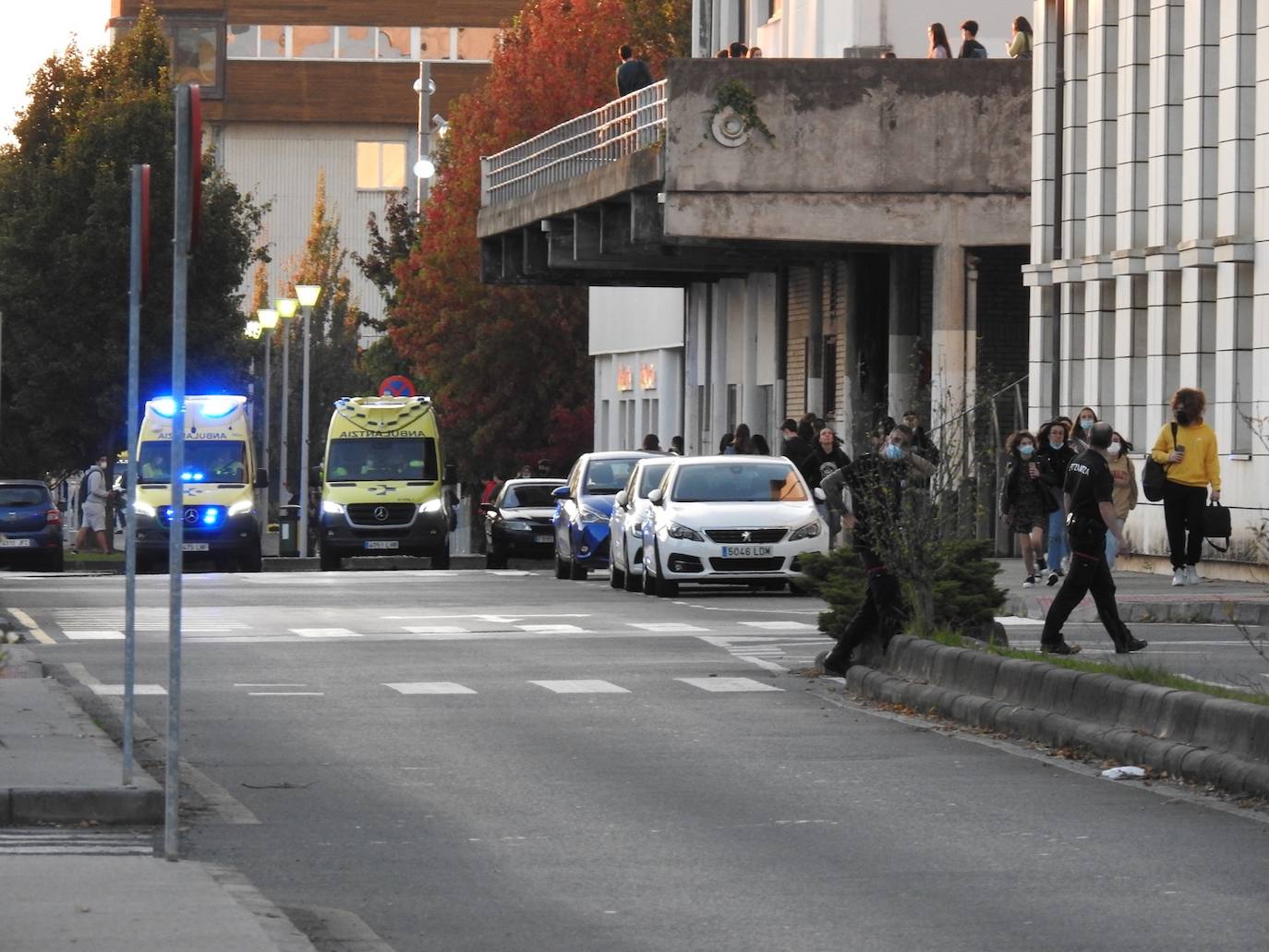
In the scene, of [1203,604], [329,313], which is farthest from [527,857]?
[329,313]

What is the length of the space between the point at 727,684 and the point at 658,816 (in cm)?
675

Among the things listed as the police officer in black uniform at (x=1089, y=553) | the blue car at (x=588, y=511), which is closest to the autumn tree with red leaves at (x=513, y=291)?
the blue car at (x=588, y=511)

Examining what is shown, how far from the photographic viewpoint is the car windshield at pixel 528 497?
45875mm

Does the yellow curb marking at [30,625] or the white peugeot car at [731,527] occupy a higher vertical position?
the white peugeot car at [731,527]

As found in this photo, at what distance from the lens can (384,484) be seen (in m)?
46.6

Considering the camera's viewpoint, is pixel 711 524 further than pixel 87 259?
No

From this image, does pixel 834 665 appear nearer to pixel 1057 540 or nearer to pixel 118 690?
pixel 118 690

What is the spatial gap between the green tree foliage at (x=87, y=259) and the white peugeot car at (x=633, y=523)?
103 feet

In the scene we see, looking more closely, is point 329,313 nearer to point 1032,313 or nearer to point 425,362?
point 425,362

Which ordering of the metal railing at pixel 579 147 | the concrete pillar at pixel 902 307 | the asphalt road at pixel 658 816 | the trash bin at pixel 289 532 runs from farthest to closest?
the trash bin at pixel 289 532 < the concrete pillar at pixel 902 307 < the metal railing at pixel 579 147 < the asphalt road at pixel 658 816

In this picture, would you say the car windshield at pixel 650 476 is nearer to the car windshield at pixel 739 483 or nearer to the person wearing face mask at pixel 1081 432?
the car windshield at pixel 739 483

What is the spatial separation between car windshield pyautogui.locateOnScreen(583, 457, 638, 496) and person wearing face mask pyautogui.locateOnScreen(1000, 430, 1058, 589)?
8439 millimetres

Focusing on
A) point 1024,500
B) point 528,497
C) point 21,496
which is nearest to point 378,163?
point 21,496

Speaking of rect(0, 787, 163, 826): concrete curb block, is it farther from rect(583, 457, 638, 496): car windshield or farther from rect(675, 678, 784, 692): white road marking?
rect(583, 457, 638, 496): car windshield
